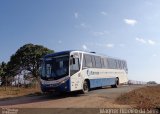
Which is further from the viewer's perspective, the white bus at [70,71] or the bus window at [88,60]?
the bus window at [88,60]

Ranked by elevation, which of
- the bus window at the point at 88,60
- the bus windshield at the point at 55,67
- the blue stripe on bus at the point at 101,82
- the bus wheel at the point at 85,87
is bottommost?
the bus wheel at the point at 85,87

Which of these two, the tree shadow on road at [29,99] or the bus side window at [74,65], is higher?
the bus side window at [74,65]

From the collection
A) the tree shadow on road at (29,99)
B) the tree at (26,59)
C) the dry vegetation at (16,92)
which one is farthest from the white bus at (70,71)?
the tree at (26,59)

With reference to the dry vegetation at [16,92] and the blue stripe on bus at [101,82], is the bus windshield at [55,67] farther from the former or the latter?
the dry vegetation at [16,92]

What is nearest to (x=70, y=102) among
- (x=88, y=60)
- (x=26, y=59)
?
(x=88, y=60)

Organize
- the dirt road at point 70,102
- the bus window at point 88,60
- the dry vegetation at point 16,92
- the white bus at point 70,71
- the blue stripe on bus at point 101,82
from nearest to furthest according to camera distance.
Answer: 1. the dirt road at point 70,102
2. the white bus at point 70,71
3. the bus window at point 88,60
4. the blue stripe on bus at point 101,82
5. the dry vegetation at point 16,92

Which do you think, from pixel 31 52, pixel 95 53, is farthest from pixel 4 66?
pixel 95 53

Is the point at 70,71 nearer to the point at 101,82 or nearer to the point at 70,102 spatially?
the point at 70,102

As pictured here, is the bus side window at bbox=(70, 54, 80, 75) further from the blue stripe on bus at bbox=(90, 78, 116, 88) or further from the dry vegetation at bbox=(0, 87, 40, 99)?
the dry vegetation at bbox=(0, 87, 40, 99)

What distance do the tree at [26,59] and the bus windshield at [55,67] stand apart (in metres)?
35.9

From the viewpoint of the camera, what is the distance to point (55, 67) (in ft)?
69.8

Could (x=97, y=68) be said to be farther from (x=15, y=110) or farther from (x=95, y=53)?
(x=15, y=110)

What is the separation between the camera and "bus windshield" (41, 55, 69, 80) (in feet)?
68.2

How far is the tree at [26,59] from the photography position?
58781 mm
